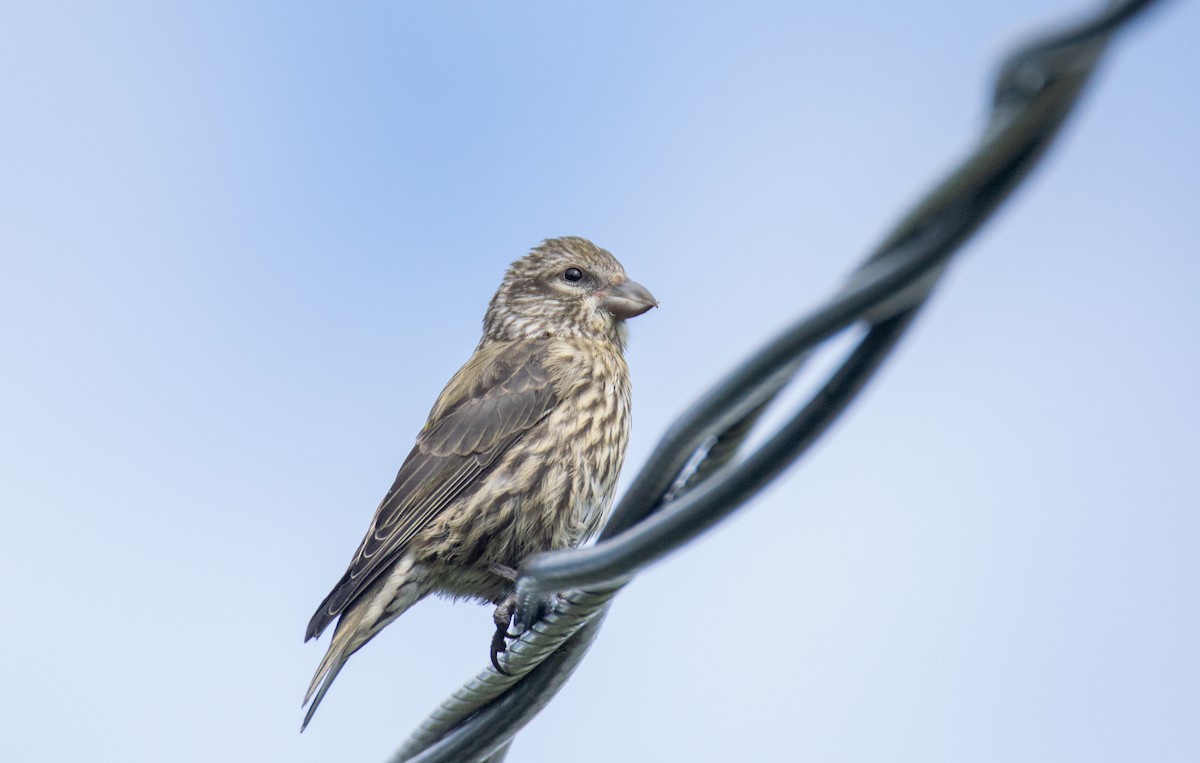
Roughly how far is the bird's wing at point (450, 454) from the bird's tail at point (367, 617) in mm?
59

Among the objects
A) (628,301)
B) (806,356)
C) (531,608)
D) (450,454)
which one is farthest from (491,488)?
(806,356)

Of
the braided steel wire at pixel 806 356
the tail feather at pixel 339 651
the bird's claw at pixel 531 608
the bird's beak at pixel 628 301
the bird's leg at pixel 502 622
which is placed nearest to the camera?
the braided steel wire at pixel 806 356

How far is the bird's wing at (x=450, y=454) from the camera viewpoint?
5.82m

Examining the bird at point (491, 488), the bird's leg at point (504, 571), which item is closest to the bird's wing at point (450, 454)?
the bird at point (491, 488)

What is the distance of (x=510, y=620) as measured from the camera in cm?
505

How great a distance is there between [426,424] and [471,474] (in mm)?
766

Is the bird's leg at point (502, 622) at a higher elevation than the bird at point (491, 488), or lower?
lower

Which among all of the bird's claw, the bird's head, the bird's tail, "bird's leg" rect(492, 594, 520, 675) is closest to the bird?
the bird's tail

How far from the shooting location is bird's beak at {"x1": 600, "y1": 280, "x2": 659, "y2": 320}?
23.0ft

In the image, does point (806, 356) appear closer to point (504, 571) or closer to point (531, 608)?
point (531, 608)

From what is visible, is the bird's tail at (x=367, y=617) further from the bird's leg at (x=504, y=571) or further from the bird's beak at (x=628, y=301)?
the bird's beak at (x=628, y=301)

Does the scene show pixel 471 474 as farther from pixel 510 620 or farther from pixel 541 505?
pixel 510 620

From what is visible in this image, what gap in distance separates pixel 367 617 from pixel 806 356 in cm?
405

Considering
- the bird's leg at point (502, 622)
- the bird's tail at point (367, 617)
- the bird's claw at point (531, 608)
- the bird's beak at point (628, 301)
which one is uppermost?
the bird's beak at point (628, 301)
